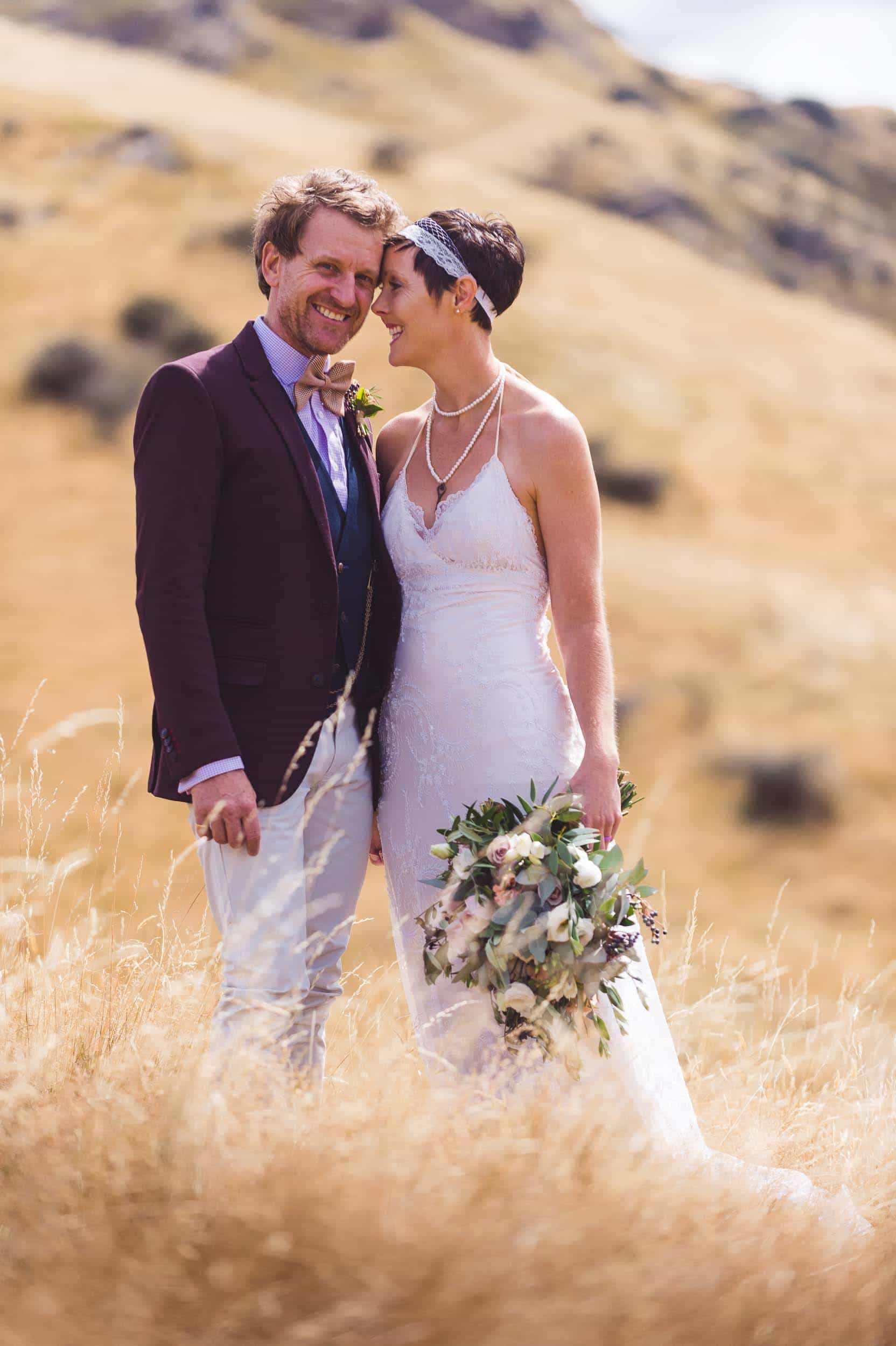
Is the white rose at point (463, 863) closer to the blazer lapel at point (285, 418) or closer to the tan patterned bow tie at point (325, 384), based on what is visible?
the blazer lapel at point (285, 418)

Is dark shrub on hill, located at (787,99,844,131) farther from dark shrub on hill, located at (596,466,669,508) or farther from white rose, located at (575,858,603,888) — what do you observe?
white rose, located at (575,858,603,888)

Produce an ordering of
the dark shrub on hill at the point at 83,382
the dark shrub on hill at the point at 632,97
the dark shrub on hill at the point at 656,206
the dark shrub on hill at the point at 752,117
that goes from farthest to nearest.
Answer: the dark shrub on hill at the point at 752,117, the dark shrub on hill at the point at 632,97, the dark shrub on hill at the point at 656,206, the dark shrub on hill at the point at 83,382

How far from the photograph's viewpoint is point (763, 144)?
221 ft

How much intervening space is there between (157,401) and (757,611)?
793 inches

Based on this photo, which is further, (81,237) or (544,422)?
(81,237)

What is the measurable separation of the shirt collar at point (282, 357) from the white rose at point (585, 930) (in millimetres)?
1773

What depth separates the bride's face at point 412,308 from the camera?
144 inches

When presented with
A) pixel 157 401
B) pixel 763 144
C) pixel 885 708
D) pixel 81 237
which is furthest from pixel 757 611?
pixel 763 144

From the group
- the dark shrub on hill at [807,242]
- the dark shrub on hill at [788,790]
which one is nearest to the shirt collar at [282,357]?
the dark shrub on hill at [788,790]

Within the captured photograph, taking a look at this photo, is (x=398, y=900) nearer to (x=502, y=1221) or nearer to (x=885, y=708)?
(x=502, y=1221)

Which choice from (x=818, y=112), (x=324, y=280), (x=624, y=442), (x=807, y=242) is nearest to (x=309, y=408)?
(x=324, y=280)

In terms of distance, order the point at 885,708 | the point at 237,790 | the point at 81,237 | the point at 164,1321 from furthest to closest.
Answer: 1. the point at 81,237
2. the point at 885,708
3. the point at 237,790
4. the point at 164,1321

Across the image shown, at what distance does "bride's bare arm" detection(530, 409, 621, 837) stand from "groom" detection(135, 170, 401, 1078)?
530 millimetres

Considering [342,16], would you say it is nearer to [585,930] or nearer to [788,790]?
[788,790]
